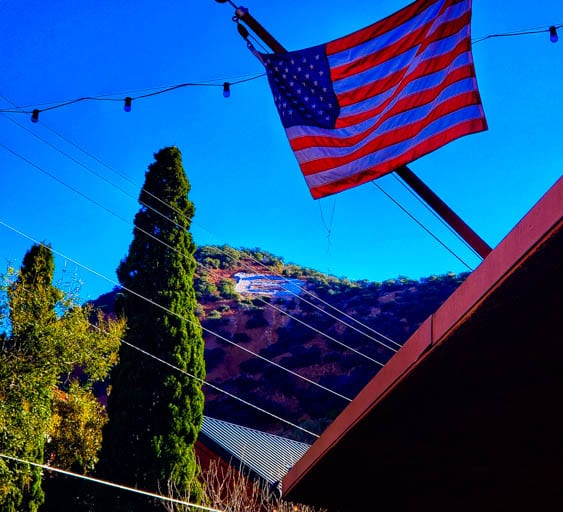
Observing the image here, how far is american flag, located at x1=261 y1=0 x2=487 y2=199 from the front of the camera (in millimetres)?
5043

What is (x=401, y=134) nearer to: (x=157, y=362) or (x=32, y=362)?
(x=32, y=362)

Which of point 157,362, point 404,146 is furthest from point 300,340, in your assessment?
point 404,146

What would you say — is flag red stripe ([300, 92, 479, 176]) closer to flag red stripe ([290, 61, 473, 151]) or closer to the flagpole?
flag red stripe ([290, 61, 473, 151])

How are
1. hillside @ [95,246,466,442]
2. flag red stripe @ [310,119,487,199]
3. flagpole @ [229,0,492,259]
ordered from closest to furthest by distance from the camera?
flagpole @ [229,0,492,259] < flag red stripe @ [310,119,487,199] < hillside @ [95,246,466,442]

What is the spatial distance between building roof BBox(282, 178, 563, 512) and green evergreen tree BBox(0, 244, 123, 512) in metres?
11.0

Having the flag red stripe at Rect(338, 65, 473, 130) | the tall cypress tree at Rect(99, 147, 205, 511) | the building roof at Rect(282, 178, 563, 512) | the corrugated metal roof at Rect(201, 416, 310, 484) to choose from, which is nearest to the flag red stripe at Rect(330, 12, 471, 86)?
the flag red stripe at Rect(338, 65, 473, 130)

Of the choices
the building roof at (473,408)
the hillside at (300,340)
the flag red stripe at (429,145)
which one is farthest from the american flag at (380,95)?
the hillside at (300,340)

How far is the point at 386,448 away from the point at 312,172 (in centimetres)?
261

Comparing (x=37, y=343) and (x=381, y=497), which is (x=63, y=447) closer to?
(x=37, y=343)

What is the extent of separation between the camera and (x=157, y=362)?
16375mm

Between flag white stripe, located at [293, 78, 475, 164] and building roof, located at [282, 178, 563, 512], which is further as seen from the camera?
flag white stripe, located at [293, 78, 475, 164]

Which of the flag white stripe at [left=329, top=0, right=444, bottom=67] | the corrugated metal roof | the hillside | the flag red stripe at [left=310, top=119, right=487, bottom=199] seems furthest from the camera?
the hillside

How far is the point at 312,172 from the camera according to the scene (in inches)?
212

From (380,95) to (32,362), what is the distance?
11509 mm
